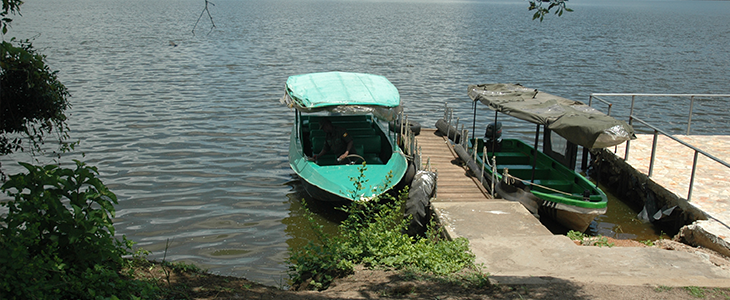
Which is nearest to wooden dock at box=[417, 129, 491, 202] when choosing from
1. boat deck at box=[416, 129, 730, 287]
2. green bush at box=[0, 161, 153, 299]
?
boat deck at box=[416, 129, 730, 287]

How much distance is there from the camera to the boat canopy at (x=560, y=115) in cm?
967

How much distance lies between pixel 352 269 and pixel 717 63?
1460 inches

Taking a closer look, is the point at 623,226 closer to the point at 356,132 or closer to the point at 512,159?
the point at 512,159

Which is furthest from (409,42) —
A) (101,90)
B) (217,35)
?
(101,90)

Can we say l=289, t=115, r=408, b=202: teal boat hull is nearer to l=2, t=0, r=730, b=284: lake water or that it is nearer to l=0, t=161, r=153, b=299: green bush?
l=2, t=0, r=730, b=284: lake water

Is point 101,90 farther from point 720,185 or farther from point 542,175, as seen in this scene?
point 720,185

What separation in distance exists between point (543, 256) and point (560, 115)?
3.71 meters

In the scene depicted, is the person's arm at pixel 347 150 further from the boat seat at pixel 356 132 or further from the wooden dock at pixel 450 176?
the wooden dock at pixel 450 176

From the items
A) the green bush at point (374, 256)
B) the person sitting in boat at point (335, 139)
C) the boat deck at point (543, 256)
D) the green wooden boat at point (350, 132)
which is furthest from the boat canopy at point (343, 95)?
the green bush at point (374, 256)

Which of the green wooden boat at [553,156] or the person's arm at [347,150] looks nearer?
the green wooden boat at [553,156]

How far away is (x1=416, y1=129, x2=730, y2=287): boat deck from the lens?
22.9 feet

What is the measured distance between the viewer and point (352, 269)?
721 cm

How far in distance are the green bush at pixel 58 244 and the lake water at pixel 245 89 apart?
4428 mm

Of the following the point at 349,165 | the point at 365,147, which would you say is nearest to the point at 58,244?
the point at 349,165
